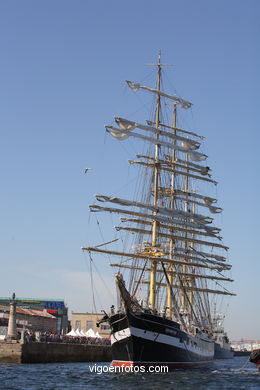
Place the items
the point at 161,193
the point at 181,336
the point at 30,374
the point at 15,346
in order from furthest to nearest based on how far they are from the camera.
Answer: the point at 161,193 → the point at 15,346 → the point at 181,336 → the point at 30,374

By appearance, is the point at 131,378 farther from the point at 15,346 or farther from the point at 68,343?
the point at 68,343

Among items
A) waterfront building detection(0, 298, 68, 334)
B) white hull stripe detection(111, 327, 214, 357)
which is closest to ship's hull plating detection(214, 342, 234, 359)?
waterfront building detection(0, 298, 68, 334)

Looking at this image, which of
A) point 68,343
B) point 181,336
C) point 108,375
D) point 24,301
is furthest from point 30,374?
point 24,301

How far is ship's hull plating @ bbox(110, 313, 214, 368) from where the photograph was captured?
44125 millimetres

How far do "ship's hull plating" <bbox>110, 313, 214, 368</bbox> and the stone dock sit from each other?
11.9m

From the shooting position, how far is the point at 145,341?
146 feet

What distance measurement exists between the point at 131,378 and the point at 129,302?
21.1 feet

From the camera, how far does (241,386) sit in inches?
→ 1503

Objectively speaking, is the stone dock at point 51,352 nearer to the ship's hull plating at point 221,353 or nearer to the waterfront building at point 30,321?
the waterfront building at point 30,321

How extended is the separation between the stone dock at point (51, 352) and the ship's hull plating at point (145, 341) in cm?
1186

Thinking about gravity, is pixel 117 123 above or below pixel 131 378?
above

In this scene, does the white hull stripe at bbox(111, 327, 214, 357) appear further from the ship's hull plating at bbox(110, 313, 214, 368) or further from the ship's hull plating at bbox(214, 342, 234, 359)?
the ship's hull plating at bbox(214, 342, 234, 359)

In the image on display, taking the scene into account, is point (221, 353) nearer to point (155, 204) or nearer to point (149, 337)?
point (155, 204)

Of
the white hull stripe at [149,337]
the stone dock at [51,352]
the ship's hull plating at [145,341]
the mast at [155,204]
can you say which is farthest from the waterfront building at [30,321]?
the ship's hull plating at [145,341]
